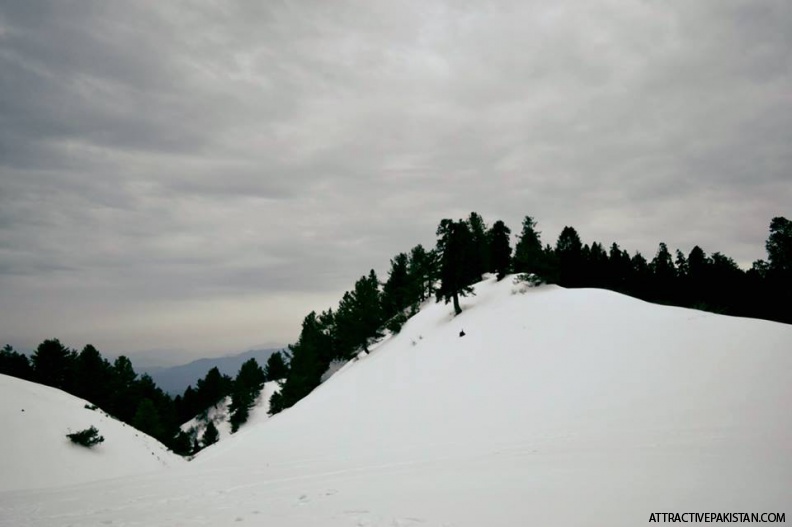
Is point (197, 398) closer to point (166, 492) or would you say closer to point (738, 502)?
point (166, 492)

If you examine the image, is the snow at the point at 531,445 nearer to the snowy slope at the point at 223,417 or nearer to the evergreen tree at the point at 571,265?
the evergreen tree at the point at 571,265

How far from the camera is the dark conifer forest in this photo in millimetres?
43406

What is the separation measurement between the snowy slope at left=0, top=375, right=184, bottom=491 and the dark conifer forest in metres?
25.7

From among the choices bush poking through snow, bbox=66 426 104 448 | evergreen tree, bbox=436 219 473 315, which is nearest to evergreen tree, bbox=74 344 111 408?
bush poking through snow, bbox=66 426 104 448

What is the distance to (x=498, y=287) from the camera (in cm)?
4619

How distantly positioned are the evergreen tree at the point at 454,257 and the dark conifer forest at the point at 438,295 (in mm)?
120

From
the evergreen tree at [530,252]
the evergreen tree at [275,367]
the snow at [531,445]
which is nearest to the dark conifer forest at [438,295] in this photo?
the evergreen tree at [530,252]

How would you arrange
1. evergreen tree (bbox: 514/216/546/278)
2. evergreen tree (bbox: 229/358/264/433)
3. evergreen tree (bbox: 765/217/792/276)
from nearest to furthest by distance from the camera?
1. evergreen tree (bbox: 514/216/546/278)
2. evergreen tree (bbox: 765/217/792/276)
3. evergreen tree (bbox: 229/358/264/433)

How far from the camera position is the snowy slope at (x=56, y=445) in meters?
19.2

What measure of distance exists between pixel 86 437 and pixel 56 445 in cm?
145

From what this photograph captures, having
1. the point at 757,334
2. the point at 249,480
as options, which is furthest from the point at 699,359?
the point at 249,480

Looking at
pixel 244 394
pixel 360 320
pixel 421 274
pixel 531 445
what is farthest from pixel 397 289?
pixel 531 445

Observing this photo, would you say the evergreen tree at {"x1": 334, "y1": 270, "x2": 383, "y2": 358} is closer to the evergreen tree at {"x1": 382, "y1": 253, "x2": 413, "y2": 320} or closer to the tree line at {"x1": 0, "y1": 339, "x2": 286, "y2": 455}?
the evergreen tree at {"x1": 382, "y1": 253, "x2": 413, "y2": 320}

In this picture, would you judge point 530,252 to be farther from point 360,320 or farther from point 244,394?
point 244,394
